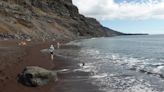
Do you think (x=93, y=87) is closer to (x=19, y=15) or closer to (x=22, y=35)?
(x=22, y=35)

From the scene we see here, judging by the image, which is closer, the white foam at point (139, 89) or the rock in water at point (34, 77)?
the white foam at point (139, 89)

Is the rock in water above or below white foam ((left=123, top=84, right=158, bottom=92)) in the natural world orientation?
above

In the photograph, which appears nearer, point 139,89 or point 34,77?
point 139,89

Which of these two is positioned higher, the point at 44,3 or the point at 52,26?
the point at 44,3

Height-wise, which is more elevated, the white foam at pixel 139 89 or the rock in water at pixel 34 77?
the rock in water at pixel 34 77

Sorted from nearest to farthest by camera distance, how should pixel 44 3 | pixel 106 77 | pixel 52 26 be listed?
pixel 106 77
pixel 52 26
pixel 44 3

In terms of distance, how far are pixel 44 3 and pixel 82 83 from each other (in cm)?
16482

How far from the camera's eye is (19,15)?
11150 cm

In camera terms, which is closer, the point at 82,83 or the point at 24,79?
the point at 24,79

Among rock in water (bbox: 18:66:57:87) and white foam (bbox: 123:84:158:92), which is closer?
white foam (bbox: 123:84:158:92)

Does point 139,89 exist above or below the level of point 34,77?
below

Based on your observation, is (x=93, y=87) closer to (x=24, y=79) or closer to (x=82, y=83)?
(x=82, y=83)

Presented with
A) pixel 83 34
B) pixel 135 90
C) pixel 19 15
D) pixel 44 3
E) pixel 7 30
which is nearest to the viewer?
pixel 135 90

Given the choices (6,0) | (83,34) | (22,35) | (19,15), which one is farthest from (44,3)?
(22,35)
